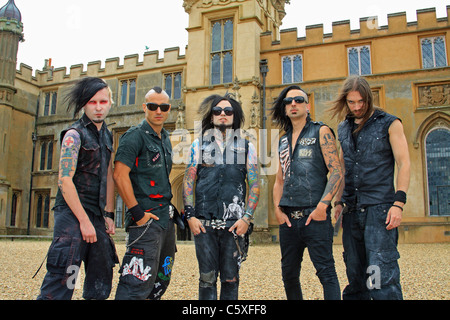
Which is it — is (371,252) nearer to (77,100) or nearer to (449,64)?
(77,100)

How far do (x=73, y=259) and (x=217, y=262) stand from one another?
106 centimetres

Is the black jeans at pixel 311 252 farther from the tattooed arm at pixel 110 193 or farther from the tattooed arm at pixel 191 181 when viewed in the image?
the tattooed arm at pixel 110 193

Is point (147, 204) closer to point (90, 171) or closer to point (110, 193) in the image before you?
point (110, 193)

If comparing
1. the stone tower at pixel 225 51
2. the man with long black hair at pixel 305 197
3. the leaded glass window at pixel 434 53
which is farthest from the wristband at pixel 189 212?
the leaded glass window at pixel 434 53

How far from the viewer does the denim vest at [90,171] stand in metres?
2.82

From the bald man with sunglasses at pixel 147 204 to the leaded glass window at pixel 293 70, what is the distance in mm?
14466

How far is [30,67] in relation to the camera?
2247 cm

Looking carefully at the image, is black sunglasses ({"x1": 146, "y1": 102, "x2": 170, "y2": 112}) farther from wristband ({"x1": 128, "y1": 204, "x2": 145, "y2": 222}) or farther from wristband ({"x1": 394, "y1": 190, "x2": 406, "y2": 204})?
wristband ({"x1": 394, "y1": 190, "x2": 406, "y2": 204})

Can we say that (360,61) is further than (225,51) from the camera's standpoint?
No

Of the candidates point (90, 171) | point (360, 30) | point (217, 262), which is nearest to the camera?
point (90, 171)

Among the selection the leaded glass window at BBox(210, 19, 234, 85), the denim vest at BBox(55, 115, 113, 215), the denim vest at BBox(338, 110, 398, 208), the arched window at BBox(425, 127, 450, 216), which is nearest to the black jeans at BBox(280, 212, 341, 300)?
the denim vest at BBox(338, 110, 398, 208)

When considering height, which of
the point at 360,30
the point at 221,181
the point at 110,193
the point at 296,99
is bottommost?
the point at 110,193

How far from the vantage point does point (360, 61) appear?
1608cm

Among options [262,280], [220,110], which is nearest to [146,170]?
[220,110]
